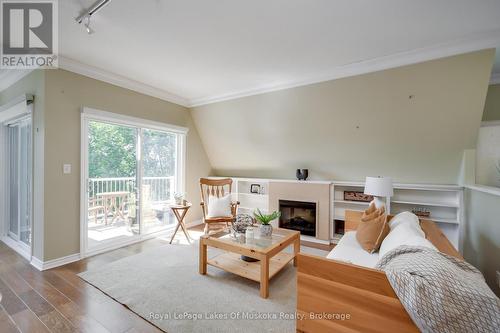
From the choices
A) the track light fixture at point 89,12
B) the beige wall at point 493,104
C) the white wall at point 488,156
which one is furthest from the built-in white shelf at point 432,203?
the track light fixture at point 89,12

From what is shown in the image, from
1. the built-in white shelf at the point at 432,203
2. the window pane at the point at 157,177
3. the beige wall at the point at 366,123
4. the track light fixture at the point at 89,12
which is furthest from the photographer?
the window pane at the point at 157,177

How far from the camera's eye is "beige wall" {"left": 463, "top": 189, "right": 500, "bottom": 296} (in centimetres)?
224

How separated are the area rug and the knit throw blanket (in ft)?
3.55

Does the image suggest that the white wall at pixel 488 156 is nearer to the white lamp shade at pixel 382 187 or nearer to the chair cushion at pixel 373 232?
the white lamp shade at pixel 382 187

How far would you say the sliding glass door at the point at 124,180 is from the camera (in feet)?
10.8

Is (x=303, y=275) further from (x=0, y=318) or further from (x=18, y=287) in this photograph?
(x=18, y=287)

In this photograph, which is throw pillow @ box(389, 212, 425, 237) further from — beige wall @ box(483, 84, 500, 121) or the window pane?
the window pane

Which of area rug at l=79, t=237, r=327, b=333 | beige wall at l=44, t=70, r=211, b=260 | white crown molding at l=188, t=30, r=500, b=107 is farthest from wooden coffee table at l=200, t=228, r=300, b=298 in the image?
white crown molding at l=188, t=30, r=500, b=107

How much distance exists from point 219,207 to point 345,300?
9.36 ft

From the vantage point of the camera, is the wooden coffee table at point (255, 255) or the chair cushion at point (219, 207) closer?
the wooden coffee table at point (255, 255)

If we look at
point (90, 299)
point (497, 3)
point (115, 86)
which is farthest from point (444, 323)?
point (115, 86)

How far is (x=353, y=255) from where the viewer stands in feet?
6.86

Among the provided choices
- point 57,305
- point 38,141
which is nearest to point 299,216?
point 57,305

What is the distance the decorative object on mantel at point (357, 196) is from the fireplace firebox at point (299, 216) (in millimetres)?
587
